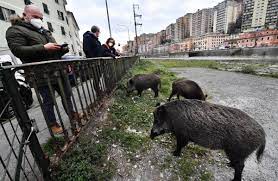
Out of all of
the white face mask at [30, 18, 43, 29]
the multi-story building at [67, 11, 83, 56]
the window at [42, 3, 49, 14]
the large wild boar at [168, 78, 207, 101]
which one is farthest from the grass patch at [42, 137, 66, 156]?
the multi-story building at [67, 11, 83, 56]

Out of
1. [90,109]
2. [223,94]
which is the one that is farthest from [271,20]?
[90,109]

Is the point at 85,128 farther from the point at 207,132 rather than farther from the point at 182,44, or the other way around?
the point at 182,44

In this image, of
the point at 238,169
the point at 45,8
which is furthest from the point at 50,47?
the point at 45,8

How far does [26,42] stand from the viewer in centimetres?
268

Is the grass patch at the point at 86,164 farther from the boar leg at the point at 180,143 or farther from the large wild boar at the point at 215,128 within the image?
the boar leg at the point at 180,143

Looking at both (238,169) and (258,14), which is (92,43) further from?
(258,14)

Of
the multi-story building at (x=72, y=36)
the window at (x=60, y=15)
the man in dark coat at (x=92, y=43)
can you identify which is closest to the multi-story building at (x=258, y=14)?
the multi-story building at (x=72, y=36)

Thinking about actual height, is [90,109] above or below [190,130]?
above

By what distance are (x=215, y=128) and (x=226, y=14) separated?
129135mm

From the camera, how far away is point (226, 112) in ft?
8.84

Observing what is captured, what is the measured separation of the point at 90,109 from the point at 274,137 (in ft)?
14.5

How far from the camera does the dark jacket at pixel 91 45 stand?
488 cm

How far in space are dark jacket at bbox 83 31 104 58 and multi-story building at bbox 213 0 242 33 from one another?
122373 mm

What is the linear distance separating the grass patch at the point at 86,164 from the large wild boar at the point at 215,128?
1.07 metres
